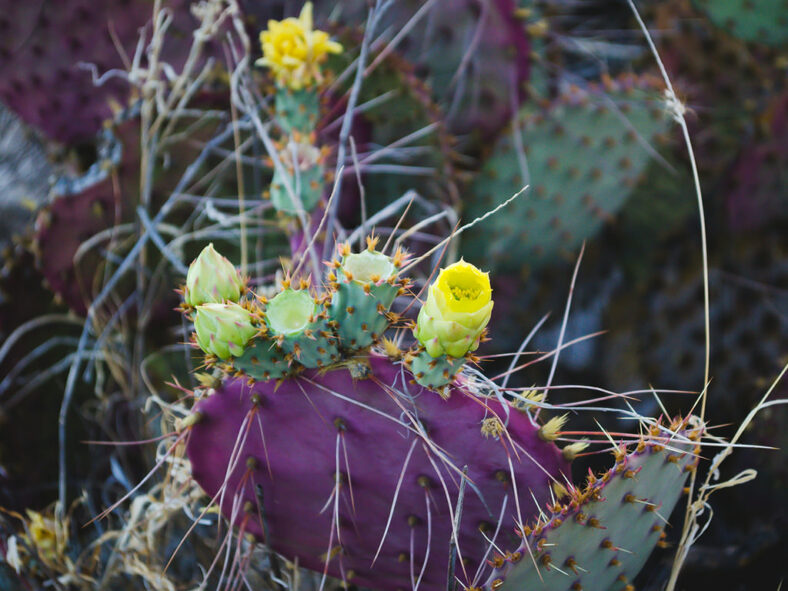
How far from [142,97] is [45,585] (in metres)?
0.72

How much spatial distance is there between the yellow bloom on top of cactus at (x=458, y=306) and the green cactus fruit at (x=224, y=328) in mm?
158

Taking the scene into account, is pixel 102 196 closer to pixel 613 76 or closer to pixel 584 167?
pixel 584 167

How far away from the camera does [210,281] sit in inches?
25.7

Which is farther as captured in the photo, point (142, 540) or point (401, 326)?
point (142, 540)

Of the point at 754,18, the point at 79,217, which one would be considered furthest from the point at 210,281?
the point at 754,18

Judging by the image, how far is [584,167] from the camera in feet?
4.17

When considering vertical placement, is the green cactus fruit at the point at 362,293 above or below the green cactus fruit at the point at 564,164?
above

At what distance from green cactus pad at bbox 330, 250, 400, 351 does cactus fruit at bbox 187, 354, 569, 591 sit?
0.03 m

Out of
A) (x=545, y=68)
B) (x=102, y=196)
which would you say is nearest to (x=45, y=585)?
(x=102, y=196)

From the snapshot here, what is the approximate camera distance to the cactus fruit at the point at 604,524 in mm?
623

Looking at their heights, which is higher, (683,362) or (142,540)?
(142,540)

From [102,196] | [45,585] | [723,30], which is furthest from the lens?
[723,30]

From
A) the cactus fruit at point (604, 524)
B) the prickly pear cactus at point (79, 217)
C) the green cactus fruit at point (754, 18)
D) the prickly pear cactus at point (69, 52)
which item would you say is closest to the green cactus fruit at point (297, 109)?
the prickly pear cactus at point (79, 217)

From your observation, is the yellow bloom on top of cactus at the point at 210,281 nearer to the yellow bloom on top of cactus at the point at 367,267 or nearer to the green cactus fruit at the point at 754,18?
the yellow bloom on top of cactus at the point at 367,267
